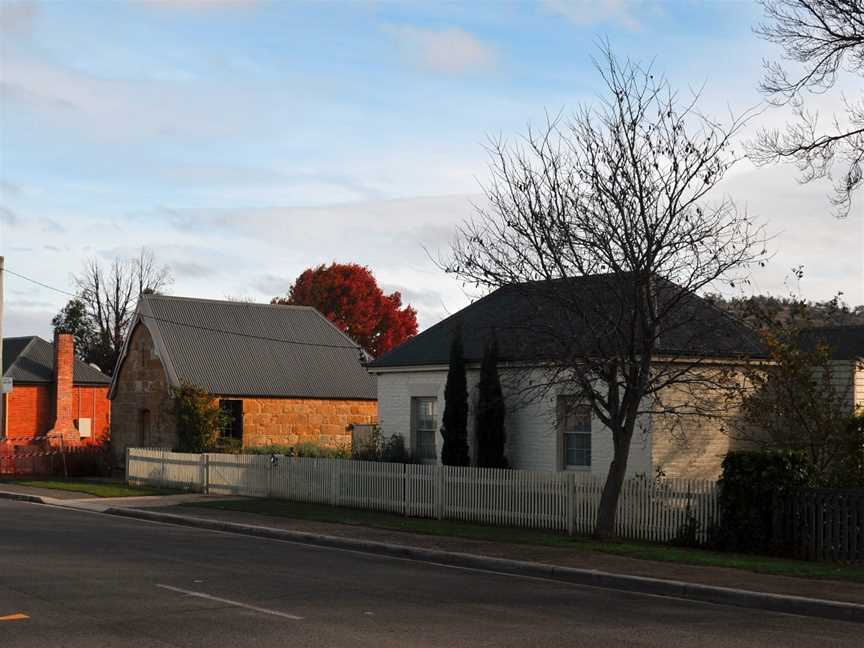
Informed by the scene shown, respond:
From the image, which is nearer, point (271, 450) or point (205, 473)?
point (205, 473)

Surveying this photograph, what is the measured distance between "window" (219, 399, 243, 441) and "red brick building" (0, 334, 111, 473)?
13965mm

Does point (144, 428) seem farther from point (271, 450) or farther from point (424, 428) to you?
point (424, 428)

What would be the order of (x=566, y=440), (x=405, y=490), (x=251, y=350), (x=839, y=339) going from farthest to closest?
(x=251, y=350) < (x=839, y=339) < (x=566, y=440) < (x=405, y=490)

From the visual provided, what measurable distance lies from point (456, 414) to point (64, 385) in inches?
1289

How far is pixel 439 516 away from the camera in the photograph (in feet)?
75.0

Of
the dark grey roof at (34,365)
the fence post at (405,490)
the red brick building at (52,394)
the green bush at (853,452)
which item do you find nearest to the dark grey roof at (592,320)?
the green bush at (853,452)

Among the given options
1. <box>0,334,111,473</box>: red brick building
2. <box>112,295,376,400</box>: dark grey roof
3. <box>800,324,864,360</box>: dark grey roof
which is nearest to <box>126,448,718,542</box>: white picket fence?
<box>800,324,864,360</box>: dark grey roof

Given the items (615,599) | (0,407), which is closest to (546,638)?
(615,599)

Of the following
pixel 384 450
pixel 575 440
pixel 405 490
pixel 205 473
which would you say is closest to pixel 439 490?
pixel 405 490

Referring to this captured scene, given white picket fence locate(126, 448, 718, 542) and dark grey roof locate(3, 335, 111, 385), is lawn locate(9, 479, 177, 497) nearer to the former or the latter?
white picket fence locate(126, 448, 718, 542)

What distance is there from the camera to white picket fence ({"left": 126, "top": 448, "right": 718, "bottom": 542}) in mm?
19047

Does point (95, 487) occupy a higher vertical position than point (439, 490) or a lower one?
lower

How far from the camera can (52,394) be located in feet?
180

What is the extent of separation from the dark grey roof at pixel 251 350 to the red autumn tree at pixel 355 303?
35.0m
